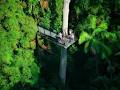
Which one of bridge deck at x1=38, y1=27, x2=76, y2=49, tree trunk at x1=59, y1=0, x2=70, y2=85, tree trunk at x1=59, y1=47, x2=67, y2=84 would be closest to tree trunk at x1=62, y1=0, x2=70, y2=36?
tree trunk at x1=59, y1=0, x2=70, y2=85

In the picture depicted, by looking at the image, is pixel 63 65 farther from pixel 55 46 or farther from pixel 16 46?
pixel 16 46

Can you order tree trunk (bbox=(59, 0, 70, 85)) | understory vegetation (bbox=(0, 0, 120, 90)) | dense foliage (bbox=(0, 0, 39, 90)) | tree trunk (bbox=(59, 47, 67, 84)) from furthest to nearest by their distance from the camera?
tree trunk (bbox=(59, 47, 67, 84)), tree trunk (bbox=(59, 0, 70, 85)), understory vegetation (bbox=(0, 0, 120, 90)), dense foliage (bbox=(0, 0, 39, 90))

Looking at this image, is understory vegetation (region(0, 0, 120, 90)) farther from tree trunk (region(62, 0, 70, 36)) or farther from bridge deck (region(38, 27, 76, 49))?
tree trunk (region(62, 0, 70, 36))

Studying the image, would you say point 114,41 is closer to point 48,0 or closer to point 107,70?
point 107,70

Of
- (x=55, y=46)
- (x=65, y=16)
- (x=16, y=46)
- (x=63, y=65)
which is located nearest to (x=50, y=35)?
(x=55, y=46)

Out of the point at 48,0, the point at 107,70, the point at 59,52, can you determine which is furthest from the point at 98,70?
the point at 48,0

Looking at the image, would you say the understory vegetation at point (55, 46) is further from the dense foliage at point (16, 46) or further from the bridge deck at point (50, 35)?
the bridge deck at point (50, 35)

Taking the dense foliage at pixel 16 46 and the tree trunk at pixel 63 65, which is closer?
the dense foliage at pixel 16 46

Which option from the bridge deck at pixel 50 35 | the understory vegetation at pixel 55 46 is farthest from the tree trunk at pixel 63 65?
the bridge deck at pixel 50 35
